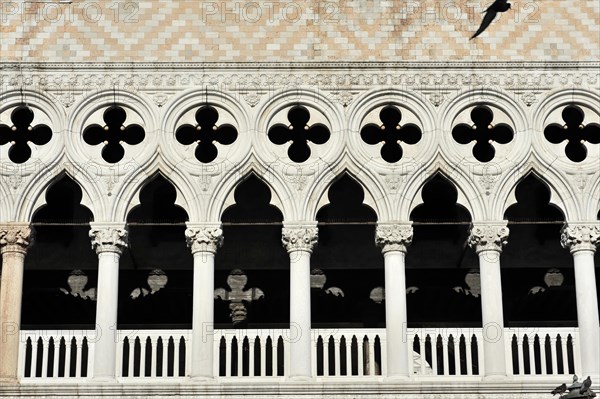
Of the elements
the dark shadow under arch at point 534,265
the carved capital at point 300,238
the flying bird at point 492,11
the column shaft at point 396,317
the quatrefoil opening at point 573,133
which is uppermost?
the flying bird at point 492,11

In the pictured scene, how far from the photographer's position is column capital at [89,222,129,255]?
1781 cm

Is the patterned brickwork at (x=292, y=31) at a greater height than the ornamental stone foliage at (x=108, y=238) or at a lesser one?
greater

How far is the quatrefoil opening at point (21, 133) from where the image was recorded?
1844 centimetres

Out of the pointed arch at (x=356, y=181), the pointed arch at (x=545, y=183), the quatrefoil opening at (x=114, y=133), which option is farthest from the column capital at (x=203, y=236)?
the pointed arch at (x=545, y=183)

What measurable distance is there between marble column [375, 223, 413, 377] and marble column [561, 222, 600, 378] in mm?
1965

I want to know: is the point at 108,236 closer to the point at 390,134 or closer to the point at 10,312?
the point at 10,312

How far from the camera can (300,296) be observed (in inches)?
696

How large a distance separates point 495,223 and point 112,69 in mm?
4974

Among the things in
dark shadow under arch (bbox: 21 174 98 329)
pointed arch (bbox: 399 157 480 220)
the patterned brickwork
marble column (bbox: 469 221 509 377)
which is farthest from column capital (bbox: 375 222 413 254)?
dark shadow under arch (bbox: 21 174 98 329)

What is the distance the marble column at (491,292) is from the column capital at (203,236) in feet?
9.92

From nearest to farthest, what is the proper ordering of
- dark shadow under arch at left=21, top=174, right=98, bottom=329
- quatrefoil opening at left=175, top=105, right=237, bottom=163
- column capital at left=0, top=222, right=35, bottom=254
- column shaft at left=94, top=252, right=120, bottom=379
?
1. column shaft at left=94, top=252, right=120, bottom=379
2. column capital at left=0, top=222, right=35, bottom=254
3. quatrefoil opening at left=175, top=105, right=237, bottom=163
4. dark shadow under arch at left=21, top=174, right=98, bottom=329

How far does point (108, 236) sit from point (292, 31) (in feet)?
11.3

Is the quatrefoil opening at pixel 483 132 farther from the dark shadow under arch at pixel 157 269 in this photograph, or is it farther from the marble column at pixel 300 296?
the dark shadow under arch at pixel 157 269

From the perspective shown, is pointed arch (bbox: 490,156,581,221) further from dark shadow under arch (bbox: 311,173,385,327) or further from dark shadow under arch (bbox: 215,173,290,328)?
dark shadow under arch (bbox: 215,173,290,328)
